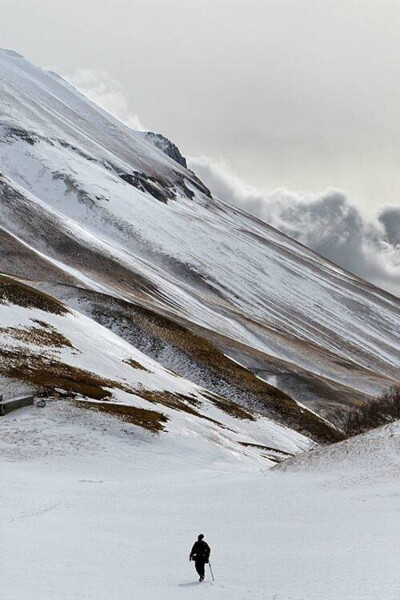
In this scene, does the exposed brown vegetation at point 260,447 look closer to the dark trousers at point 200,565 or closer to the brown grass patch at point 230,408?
the brown grass patch at point 230,408

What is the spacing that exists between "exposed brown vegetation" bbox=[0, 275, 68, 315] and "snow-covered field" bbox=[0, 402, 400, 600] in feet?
99.8

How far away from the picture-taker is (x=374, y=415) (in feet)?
305

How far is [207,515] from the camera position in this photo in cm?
3488

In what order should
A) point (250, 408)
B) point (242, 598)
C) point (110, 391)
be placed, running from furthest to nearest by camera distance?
point (250, 408), point (110, 391), point (242, 598)

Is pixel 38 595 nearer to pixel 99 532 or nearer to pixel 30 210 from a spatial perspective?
pixel 99 532

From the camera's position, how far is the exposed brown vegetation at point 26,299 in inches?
3183

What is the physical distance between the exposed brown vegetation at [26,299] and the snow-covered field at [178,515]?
30424 mm

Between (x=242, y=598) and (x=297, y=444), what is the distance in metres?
52.4

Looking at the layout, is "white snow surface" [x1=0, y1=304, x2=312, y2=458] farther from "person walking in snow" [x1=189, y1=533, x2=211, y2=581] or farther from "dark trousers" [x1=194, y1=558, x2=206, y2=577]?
"dark trousers" [x1=194, y1=558, x2=206, y2=577]

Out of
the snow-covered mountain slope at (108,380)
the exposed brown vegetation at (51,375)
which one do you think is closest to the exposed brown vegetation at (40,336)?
the snow-covered mountain slope at (108,380)

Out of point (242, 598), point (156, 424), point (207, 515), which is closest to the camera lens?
point (242, 598)

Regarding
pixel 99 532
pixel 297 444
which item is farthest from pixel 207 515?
pixel 297 444

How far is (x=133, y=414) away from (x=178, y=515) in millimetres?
21428

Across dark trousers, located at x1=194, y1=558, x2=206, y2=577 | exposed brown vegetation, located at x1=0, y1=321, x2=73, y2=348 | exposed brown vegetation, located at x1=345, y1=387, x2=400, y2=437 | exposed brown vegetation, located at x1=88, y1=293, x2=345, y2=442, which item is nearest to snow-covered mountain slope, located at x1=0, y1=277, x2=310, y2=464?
exposed brown vegetation, located at x1=0, y1=321, x2=73, y2=348
